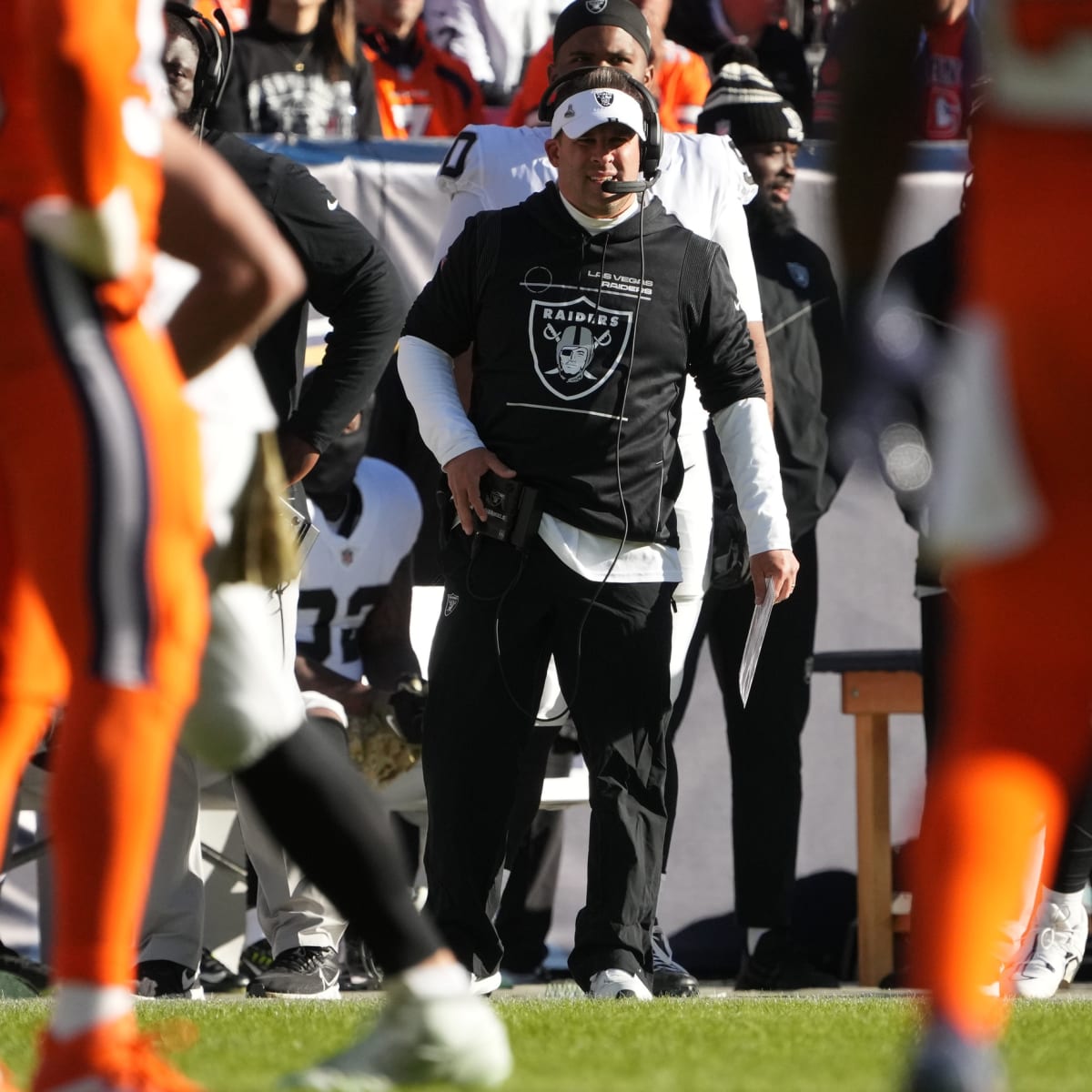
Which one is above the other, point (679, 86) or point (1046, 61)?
point (679, 86)

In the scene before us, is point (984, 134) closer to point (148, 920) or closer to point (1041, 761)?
point (1041, 761)

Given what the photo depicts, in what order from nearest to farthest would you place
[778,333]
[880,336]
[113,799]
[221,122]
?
[113,799] < [880,336] < [778,333] < [221,122]

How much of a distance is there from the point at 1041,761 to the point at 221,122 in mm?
5774

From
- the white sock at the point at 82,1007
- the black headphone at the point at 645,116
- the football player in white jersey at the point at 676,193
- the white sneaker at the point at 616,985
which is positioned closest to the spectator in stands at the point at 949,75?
the football player in white jersey at the point at 676,193

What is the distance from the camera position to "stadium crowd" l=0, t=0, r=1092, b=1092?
103 inches

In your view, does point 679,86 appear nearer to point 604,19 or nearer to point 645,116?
point 604,19

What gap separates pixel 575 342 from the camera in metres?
5.27

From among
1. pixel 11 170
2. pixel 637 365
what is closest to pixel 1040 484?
pixel 11 170

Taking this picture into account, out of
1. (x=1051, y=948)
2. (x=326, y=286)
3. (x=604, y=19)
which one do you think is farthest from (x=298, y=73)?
(x=1051, y=948)

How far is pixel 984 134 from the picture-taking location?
Result: 8.02ft

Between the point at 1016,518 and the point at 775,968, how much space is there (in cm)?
440

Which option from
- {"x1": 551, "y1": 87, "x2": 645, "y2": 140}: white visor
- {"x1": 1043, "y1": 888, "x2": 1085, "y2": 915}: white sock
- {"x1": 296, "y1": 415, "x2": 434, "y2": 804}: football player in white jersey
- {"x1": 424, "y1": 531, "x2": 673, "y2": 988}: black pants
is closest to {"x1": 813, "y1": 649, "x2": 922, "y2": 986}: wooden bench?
{"x1": 1043, "y1": 888, "x2": 1085, "y2": 915}: white sock

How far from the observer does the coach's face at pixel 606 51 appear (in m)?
6.07

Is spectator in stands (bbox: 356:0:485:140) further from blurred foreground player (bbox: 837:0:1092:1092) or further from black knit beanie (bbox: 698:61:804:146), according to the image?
blurred foreground player (bbox: 837:0:1092:1092)
